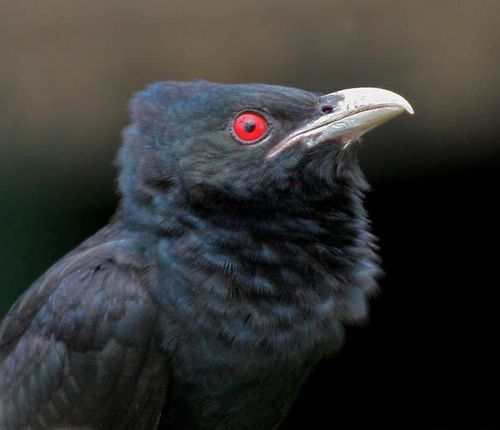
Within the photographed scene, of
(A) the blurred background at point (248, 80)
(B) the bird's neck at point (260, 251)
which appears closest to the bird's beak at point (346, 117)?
(B) the bird's neck at point (260, 251)

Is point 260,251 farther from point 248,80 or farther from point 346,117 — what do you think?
point 248,80

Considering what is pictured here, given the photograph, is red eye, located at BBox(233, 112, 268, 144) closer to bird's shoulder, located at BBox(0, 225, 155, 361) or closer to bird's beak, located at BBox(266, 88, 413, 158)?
bird's beak, located at BBox(266, 88, 413, 158)

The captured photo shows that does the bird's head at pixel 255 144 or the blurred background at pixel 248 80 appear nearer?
the bird's head at pixel 255 144

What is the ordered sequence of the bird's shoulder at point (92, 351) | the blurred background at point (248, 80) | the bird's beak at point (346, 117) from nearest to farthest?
the bird's shoulder at point (92, 351)
the bird's beak at point (346, 117)
the blurred background at point (248, 80)

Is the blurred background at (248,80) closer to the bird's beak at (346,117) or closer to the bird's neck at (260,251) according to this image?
the bird's beak at (346,117)

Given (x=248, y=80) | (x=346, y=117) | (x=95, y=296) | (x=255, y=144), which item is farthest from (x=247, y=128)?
(x=248, y=80)

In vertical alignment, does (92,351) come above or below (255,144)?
below
